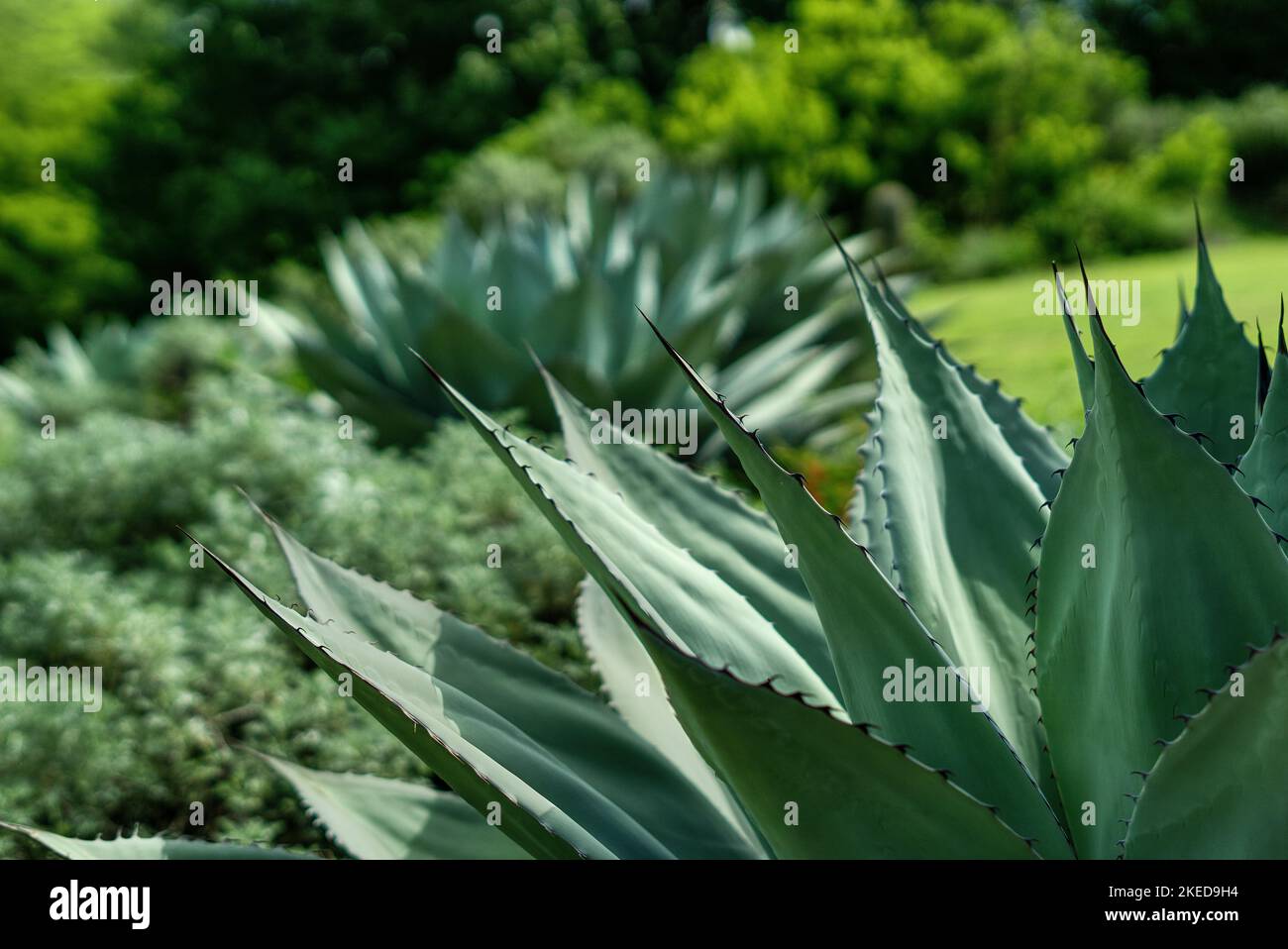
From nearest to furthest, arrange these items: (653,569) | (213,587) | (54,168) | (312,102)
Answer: (653,569), (213,587), (54,168), (312,102)

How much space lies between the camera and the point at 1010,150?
16.2 metres

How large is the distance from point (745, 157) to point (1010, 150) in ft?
15.4

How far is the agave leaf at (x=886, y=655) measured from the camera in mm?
1035

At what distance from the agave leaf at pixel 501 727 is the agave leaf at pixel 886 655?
30 centimetres

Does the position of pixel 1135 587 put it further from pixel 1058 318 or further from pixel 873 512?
pixel 1058 318

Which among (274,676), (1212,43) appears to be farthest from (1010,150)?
(274,676)

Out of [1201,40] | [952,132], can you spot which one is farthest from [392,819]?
[1201,40]

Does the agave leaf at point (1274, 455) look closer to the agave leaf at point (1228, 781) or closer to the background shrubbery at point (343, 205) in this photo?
the agave leaf at point (1228, 781)

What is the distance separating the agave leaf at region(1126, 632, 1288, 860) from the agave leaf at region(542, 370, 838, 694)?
0.49 meters

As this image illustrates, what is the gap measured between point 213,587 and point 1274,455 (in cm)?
246

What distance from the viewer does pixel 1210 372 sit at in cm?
140

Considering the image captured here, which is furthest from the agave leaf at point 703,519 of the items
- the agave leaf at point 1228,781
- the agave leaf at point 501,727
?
the agave leaf at point 1228,781

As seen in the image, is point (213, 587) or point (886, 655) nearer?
point (886, 655)

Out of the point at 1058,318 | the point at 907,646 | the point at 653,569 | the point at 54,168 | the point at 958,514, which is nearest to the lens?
the point at 907,646
